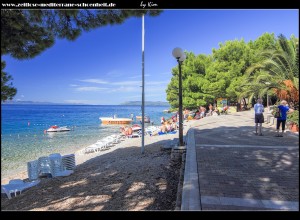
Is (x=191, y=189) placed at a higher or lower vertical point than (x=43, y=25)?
lower

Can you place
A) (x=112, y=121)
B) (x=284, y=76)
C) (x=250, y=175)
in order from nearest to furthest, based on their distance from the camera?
1. (x=284, y=76)
2. (x=250, y=175)
3. (x=112, y=121)

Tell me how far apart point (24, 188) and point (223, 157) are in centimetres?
601

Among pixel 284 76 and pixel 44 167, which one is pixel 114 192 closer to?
pixel 284 76

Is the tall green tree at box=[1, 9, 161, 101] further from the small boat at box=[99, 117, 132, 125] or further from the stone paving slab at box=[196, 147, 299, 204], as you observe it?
the small boat at box=[99, 117, 132, 125]

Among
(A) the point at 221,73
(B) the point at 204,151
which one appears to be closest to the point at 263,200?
(B) the point at 204,151

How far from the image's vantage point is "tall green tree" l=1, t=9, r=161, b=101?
2744 millimetres

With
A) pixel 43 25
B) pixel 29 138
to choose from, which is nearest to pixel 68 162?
pixel 43 25

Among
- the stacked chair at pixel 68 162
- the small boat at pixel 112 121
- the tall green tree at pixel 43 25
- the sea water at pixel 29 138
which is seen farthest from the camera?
the small boat at pixel 112 121

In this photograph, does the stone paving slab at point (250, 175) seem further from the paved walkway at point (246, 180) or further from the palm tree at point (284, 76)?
the palm tree at point (284, 76)

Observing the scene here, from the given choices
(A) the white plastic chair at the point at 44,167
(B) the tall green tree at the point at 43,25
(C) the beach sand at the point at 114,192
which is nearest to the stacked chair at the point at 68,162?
(A) the white plastic chair at the point at 44,167

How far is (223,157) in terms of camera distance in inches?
222

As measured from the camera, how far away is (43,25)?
333 cm

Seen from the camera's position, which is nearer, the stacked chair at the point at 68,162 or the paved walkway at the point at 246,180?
the paved walkway at the point at 246,180

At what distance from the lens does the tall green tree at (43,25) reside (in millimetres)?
2744
